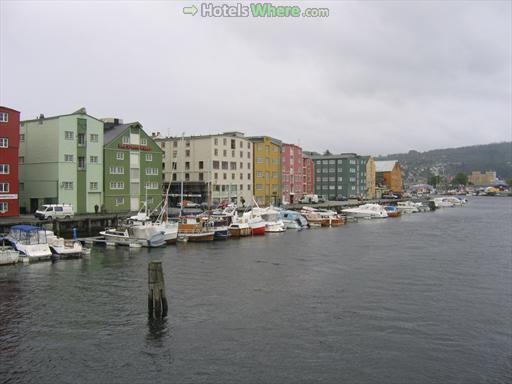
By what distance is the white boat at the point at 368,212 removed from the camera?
334ft

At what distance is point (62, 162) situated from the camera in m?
65.2

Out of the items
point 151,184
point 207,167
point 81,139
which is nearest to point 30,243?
point 81,139

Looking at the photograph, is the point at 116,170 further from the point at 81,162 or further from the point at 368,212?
the point at 368,212

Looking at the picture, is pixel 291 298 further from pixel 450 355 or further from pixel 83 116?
pixel 83 116

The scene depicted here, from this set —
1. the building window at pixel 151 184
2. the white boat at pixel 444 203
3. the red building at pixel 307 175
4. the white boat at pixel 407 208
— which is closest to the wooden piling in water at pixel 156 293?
the building window at pixel 151 184

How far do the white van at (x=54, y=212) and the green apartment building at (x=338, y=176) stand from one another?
102022mm

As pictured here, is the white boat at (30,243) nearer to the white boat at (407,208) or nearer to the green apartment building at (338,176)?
the white boat at (407,208)

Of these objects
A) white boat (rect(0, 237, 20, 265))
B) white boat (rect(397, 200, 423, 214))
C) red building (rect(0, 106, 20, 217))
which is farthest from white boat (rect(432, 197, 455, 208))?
white boat (rect(0, 237, 20, 265))

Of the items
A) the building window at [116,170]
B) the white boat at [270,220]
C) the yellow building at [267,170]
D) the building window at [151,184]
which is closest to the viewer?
the white boat at [270,220]

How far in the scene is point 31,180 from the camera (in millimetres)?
67688

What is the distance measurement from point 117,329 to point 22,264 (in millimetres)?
19803

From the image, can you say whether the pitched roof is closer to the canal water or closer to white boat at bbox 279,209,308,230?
white boat at bbox 279,209,308,230

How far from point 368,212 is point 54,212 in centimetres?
6479

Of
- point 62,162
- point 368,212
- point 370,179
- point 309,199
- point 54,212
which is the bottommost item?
point 368,212
